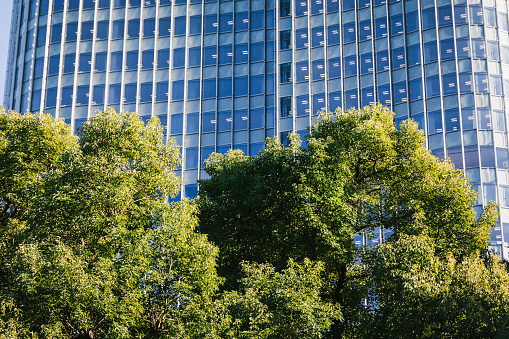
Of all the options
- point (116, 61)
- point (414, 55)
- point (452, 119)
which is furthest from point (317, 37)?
point (116, 61)

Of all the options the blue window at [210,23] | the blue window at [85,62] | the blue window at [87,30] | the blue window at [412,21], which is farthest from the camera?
the blue window at [87,30]

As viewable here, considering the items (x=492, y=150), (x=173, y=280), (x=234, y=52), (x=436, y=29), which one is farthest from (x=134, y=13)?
(x=173, y=280)

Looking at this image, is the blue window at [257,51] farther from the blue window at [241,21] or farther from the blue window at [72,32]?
the blue window at [72,32]

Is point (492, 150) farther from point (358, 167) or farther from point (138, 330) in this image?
point (138, 330)

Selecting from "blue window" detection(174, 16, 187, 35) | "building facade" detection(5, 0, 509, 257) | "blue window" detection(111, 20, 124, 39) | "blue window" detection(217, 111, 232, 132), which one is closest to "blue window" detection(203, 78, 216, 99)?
"building facade" detection(5, 0, 509, 257)

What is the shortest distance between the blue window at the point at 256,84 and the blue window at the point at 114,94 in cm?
1412

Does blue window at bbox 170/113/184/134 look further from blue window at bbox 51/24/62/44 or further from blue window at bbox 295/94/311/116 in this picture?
blue window at bbox 51/24/62/44

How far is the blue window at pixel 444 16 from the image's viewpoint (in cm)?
6731

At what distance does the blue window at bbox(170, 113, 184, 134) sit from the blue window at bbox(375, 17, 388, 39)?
73.2 ft

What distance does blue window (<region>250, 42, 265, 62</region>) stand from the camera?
2812 inches

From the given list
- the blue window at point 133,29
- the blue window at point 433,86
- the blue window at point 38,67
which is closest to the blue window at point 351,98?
the blue window at point 433,86

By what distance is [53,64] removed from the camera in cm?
7256

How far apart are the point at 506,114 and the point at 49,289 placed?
165ft

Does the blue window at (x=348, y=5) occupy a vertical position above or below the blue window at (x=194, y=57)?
above
